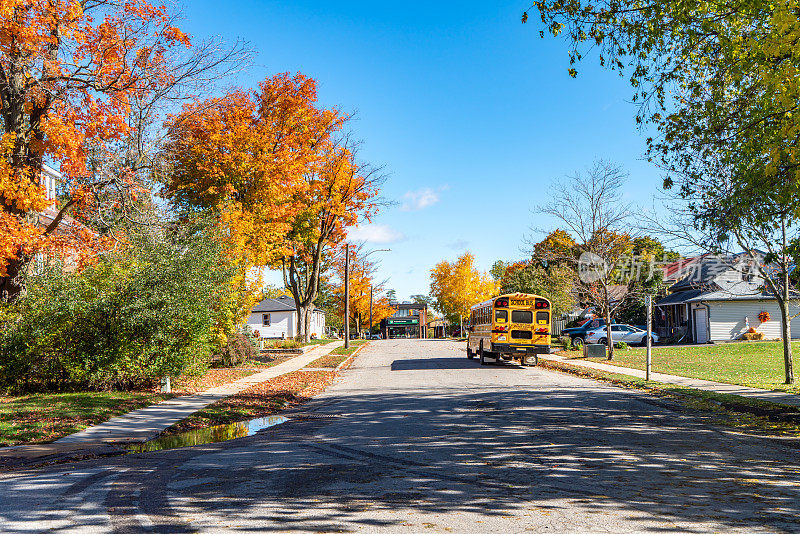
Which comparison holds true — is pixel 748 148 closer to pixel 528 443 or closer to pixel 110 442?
pixel 528 443

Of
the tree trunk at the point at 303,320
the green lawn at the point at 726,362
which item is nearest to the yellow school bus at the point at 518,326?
the green lawn at the point at 726,362

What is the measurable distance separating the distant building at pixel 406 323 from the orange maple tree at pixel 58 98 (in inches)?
3856

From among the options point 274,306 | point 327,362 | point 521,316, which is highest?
point 274,306

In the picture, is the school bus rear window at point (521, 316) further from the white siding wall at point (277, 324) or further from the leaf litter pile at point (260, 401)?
the white siding wall at point (277, 324)

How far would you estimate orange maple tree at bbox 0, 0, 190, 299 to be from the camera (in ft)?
47.7

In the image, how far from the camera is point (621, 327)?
38.6m

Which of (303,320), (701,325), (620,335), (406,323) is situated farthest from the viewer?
(406,323)

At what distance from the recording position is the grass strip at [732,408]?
10.5m

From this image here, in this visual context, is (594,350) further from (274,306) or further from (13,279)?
(274,306)

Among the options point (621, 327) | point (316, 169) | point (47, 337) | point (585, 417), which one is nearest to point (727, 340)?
point (621, 327)

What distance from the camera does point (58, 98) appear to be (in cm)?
1552

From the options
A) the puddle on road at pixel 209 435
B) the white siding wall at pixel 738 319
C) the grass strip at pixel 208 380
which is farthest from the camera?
the white siding wall at pixel 738 319

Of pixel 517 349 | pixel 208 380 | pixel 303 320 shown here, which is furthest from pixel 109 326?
pixel 303 320

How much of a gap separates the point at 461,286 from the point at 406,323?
4950cm
